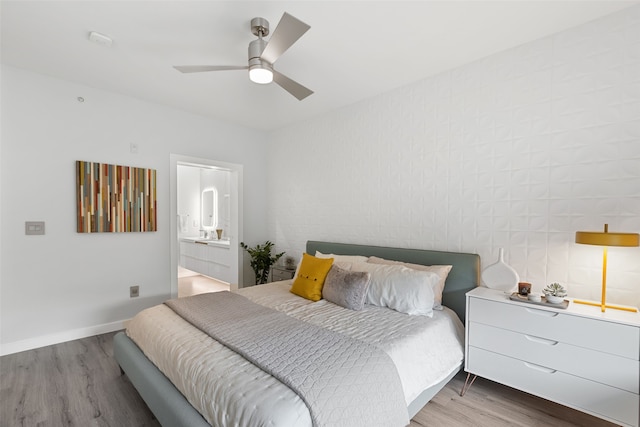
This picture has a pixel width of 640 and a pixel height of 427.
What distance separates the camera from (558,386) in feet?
5.84

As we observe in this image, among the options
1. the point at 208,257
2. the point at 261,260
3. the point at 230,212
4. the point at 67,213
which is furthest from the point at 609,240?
the point at 208,257

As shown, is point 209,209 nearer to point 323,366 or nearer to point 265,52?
point 265,52

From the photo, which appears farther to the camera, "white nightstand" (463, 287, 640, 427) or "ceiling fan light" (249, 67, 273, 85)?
"ceiling fan light" (249, 67, 273, 85)

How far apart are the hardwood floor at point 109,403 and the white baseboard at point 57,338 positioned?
20 centimetres

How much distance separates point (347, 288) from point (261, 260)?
83.0 inches

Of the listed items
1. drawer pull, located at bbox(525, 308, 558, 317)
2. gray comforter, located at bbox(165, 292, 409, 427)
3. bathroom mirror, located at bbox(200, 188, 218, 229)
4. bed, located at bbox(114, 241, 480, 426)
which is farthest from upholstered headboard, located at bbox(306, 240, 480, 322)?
bathroom mirror, located at bbox(200, 188, 218, 229)

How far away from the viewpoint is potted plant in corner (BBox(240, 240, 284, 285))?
4219 mm

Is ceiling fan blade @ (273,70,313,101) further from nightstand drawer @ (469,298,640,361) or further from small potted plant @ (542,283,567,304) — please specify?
small potted plant @ (542,283,567,304)

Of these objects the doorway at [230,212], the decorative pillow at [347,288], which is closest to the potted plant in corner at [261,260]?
the doorway at [230,212]

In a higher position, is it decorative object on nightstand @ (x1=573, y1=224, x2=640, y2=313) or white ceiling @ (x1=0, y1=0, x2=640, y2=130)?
white ceiling @ (x1=0, y1=0, x2=640, y2=130)

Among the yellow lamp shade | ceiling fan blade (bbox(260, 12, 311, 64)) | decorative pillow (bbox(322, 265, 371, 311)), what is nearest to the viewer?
ceiling fan blade (bbox(260, 12, 311, 64))

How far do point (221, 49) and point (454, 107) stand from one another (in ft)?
6.83

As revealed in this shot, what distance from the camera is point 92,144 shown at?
10.1 feet

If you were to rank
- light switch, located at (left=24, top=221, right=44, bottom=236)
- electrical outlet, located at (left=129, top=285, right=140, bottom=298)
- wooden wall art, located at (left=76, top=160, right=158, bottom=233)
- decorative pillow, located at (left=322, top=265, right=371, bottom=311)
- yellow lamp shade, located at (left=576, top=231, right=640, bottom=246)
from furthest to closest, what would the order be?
electrical outlet, located at (left=129, top=285, right=140, bottom=298) → wooden wall art, located at (left=76, top=160, right=158, bottom=233) → light switch, located at (left=24, top=221, right=44, bottom=236) → decorative pillow, located at (left=322, top=265, right=371, bottom=311) → yellow lamp shade, located at (left=576, top=231, right=640, bottom=246)
